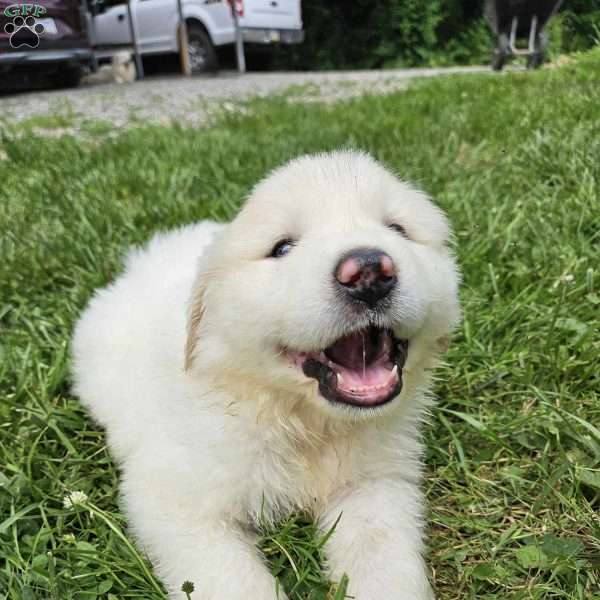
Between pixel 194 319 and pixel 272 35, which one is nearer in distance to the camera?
pixel 194 319

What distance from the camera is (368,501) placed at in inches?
80.1

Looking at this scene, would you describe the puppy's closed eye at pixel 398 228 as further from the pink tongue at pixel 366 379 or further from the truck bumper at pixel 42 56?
the truck bumper at pixel 42 56

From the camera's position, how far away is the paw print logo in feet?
24.4

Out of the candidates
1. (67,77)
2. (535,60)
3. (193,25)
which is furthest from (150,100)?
(193,25)

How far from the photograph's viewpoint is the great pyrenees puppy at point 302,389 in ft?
5.75

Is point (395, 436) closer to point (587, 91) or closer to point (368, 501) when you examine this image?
point (368, 501)

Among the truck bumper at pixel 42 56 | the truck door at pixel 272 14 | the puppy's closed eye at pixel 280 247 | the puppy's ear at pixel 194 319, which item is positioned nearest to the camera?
the puppy's closed eye at pixel 280 247

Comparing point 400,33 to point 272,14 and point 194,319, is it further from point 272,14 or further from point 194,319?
point 194,319

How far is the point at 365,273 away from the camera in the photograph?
1688 millimetres

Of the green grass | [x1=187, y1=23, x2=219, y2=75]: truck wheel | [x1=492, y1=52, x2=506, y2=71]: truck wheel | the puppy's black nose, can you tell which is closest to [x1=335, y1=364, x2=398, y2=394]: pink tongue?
the puppy's black nose

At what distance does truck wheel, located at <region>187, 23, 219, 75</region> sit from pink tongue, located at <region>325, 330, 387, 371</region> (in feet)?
57.1

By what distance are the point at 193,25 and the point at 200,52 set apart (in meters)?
0.70

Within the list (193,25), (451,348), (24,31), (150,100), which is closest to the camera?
(451,348)

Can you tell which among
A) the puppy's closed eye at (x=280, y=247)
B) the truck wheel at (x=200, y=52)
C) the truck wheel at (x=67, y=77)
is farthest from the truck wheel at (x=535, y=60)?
the truck wheel at (x=200, y=52)
